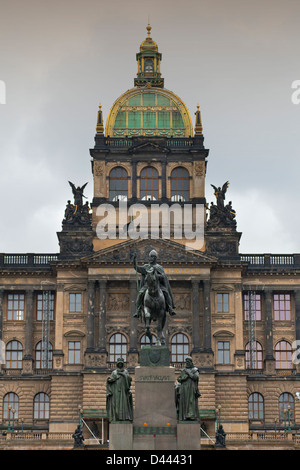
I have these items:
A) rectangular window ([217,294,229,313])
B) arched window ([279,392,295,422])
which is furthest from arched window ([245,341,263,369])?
rectangular window ([217,294,229,313])

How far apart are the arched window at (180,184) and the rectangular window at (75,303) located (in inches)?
423

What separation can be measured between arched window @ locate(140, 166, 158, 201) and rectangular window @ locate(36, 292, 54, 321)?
10410 mm

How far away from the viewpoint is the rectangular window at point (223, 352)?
78.3 metres

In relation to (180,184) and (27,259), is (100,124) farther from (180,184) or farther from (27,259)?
(27,259)

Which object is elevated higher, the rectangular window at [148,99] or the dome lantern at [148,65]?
the dome lantern at [148,65]

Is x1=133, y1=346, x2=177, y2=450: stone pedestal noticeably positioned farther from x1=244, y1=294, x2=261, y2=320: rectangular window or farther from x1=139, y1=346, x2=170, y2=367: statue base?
x1=244, y1=294, x2=261, y2=320: rectangular window

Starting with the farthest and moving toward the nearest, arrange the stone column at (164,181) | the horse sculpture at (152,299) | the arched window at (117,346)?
the stone column at (164,181)
the arched window at (117,346)
the horse sculpture at (152,299)

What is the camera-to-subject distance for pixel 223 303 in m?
79.3

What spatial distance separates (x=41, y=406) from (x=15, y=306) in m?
7.87

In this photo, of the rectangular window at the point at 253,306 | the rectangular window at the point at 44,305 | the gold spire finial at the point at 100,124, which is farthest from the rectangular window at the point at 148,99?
the rectangular window at the point at 253,306

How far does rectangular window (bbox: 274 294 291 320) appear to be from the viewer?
81.8 meters

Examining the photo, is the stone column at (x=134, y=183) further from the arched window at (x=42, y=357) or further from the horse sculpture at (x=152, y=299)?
the horse sculpture at (x=152, y=299)
